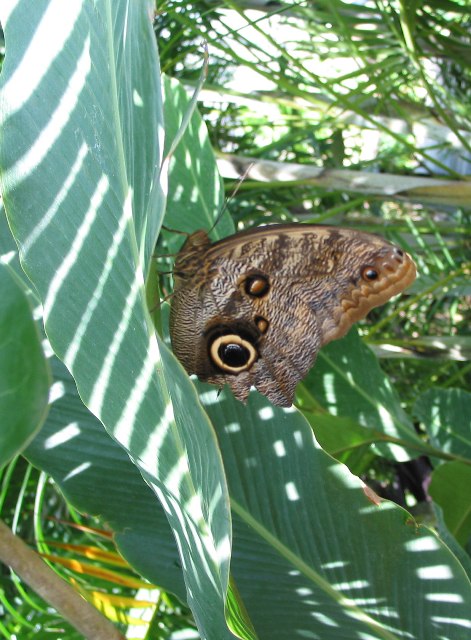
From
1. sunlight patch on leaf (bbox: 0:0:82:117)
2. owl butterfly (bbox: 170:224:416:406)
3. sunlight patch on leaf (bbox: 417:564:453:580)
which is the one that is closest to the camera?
sunlight patch on leaf (bbox: 0:0:82:117)

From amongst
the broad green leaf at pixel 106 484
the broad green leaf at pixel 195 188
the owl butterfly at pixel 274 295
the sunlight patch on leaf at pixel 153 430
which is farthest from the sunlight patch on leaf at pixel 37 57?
the broad green leaf at pixel 195 188

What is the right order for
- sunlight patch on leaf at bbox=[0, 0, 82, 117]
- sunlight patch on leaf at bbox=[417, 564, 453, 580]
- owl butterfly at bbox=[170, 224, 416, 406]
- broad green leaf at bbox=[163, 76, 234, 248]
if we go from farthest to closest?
broad green leaf at bbox=[163, 76, 234, 248] < owl butterfly at bbox=[170, 224, 416, 406] < sunlight patch on leaf at bbox=[417, 564, 453, 580] < sunlight patch on leaf at bbox=[0, 0, 82, 117]

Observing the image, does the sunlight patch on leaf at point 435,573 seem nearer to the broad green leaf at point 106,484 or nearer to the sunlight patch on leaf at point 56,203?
the broad green leaf at point 106,484

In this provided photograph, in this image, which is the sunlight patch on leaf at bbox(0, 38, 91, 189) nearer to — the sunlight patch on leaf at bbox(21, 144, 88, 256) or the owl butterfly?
the sunlight patch on leaf at bbox(21, 144, 88, 256)

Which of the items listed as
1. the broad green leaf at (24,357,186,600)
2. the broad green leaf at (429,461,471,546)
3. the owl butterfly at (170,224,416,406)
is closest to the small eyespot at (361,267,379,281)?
the owl butterfly at (170,224,416,406)

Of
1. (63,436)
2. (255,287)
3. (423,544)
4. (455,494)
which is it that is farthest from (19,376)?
(455,494)

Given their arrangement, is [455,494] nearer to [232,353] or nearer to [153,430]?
[232,353]

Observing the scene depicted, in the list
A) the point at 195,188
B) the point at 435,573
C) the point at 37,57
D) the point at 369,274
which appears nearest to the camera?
the point at 37,57
